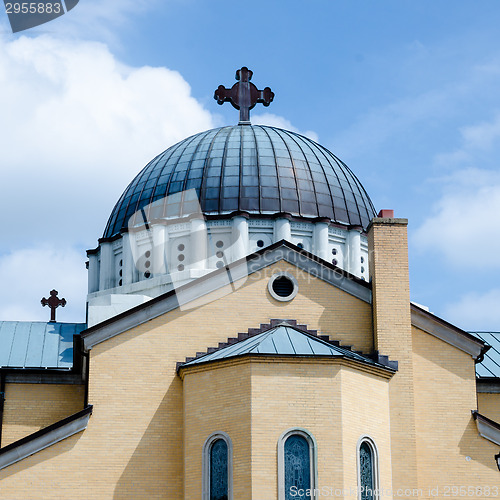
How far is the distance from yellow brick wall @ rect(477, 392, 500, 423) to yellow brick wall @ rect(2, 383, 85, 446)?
36.6 feet

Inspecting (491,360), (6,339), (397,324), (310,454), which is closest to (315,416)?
(310,454)

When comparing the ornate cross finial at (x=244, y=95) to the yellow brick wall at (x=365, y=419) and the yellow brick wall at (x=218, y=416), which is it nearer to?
the yellow brick wall at (x=218, y=416)

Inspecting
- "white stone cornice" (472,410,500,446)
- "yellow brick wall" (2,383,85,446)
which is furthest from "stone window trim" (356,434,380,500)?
"yellow brick wall" (2,383,85,446)

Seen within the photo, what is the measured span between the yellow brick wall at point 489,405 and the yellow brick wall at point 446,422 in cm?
329

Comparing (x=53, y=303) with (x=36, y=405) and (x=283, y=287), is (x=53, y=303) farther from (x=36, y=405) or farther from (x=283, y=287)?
(x=283, y=287)

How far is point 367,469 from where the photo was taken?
79.7ft

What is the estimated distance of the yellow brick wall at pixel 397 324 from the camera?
995 inches

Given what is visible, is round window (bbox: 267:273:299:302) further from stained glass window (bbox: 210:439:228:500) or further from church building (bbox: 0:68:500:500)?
stained glass window (bbox: 210:439:228:500)

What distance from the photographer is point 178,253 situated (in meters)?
34.2

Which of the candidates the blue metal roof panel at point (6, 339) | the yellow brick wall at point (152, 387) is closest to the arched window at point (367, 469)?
the yellow brick wall at point (152, 387)

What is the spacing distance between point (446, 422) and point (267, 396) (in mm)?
5088

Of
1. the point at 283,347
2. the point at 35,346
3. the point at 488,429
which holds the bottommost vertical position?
the point at 488,429

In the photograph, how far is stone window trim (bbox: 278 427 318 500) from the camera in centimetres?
2316

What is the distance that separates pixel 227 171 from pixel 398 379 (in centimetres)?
→ 1233
